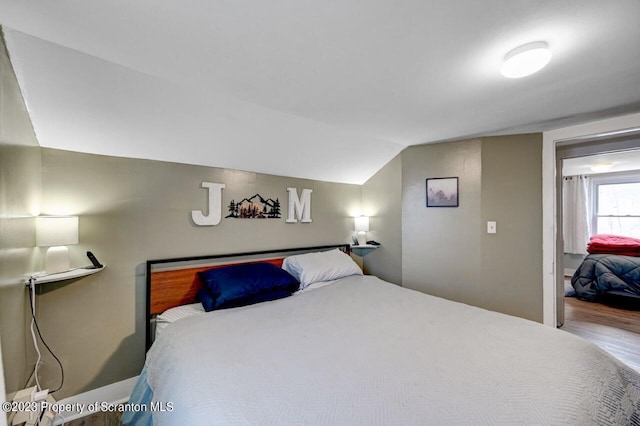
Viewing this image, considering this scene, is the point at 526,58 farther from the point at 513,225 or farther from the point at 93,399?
the point at 93,399

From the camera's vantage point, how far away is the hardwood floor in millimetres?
2566

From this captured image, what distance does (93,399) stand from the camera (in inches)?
71.6

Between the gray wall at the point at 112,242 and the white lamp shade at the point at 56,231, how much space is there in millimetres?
202

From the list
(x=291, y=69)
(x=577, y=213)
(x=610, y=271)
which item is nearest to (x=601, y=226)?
(x=577, y=213)

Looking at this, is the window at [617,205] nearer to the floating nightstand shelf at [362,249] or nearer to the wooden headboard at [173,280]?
the floating nightstand shelf at [362,249]

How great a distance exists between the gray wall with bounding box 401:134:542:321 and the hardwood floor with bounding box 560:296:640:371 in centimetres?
90

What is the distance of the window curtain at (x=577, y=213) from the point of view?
5.21 m

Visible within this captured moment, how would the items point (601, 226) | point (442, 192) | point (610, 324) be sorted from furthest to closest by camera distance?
1. point (601, 226)
2. point (610, 324)
3. point (442, 192)

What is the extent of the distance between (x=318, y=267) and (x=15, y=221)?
2.08 metres

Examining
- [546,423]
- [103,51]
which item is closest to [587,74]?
[546,423]

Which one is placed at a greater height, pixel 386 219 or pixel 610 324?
pixel 386 219

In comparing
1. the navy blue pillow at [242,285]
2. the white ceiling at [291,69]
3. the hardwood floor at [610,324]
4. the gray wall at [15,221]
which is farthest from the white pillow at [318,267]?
the hardwood floor at [610,324]

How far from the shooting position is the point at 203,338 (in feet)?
4.69

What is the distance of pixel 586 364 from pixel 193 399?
173 cm
